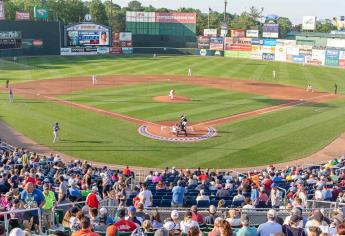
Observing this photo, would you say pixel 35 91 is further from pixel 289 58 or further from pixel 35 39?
pixel 289 58

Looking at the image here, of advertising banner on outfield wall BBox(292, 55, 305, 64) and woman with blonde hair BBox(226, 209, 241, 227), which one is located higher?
advertising banner on outfield wall BBox(292, 55, 305, 64)

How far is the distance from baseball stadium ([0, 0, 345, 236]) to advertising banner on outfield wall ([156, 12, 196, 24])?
945 centimetres

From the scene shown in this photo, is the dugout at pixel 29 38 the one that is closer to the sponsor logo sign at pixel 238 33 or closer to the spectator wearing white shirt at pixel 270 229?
the sponsor logo sign at pixel 238 33

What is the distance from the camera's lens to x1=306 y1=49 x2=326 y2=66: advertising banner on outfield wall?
7894cm

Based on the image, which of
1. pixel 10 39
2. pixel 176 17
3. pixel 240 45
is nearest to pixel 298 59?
pixel 240 45

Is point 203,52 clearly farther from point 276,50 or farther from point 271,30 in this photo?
point 271,30

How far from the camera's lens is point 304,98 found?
4681 cm

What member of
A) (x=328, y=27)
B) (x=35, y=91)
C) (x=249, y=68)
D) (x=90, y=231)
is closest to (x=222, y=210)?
(x=90, y=231)

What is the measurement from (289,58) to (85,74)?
41814mm

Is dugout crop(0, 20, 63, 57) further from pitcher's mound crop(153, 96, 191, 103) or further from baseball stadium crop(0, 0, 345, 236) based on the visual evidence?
pitcher's mound crop(153, 96, 191, 103)

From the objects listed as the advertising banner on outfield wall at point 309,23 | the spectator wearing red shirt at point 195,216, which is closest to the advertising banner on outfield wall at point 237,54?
the advertising banner on outfield wall at point 309,23

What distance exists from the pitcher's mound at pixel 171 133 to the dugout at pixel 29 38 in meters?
47.5

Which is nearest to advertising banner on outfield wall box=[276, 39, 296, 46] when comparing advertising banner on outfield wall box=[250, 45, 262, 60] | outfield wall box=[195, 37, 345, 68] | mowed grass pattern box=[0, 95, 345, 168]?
outfield wall box=[195, 37, 345, 68]

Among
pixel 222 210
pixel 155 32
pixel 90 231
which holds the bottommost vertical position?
pixel 222 210
